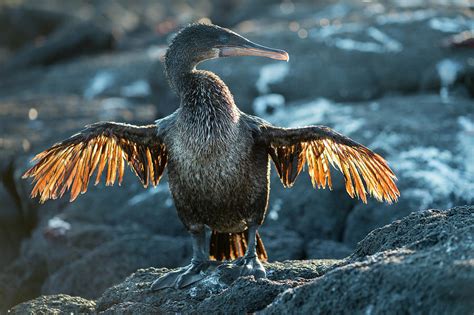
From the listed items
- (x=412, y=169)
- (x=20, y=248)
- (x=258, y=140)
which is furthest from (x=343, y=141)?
(x=20, y=248)

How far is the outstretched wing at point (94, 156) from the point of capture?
6.22 meters

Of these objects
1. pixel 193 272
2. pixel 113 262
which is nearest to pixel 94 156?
pixel 193 272

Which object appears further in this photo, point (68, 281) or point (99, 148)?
point (68, 281)

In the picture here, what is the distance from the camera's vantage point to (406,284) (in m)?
3.83

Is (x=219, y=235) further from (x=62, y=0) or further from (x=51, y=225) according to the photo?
(x=62, y=0)

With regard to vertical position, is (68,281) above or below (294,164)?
below

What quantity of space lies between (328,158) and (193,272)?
124 cm

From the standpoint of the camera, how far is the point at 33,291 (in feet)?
27.0

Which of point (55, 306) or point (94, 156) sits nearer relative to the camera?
point (55, 306)

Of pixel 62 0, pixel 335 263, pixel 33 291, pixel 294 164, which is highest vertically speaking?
pixel 62 0

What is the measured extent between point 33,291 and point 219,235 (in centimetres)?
251

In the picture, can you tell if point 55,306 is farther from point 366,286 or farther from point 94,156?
point 366,286

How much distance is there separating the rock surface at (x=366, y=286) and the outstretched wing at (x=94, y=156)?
3.05ft

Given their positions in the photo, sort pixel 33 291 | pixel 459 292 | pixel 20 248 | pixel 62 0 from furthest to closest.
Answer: pixel 62 0 < pixel 20 248 < pixel 33 291 < pixel 459 292
